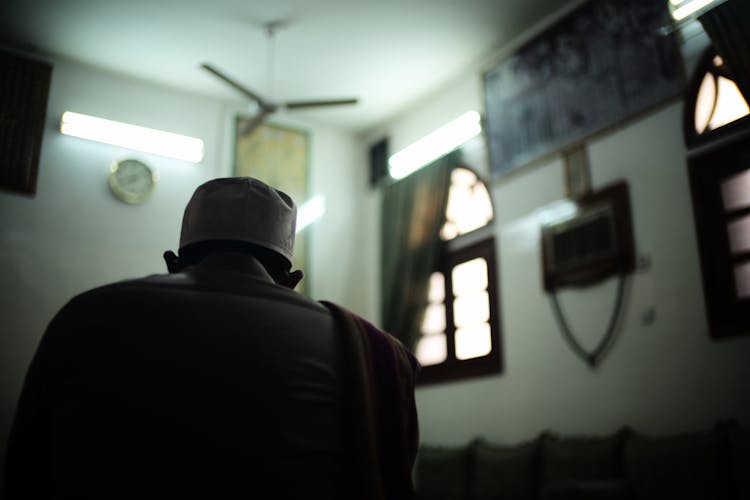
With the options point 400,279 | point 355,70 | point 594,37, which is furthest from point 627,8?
point 400,279

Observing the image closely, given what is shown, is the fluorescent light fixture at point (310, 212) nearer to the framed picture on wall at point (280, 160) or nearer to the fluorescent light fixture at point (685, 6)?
the framed picture on wall at point (280, 160)

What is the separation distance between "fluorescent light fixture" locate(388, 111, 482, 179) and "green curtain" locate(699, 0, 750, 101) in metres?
3.06

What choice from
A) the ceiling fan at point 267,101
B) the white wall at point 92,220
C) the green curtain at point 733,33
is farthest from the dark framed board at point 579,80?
the white wall at point 92,220

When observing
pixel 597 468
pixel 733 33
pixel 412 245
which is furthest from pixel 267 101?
pixel 597 468

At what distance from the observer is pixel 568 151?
5.93 metres

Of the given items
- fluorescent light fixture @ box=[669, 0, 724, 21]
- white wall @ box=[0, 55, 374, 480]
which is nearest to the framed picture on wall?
white wall @ box=[0, 55, 374, 480]

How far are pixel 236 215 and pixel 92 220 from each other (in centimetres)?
616

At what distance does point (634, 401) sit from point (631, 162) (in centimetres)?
187

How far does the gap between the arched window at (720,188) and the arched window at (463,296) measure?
7.07 ft

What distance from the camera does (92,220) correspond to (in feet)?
23.0

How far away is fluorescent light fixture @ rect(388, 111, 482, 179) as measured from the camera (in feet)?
23.5

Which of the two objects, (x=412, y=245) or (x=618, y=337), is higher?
(x=412, y=245)

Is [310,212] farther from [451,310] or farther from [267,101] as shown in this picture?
[451,310]

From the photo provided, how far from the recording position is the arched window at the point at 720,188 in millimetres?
4516
